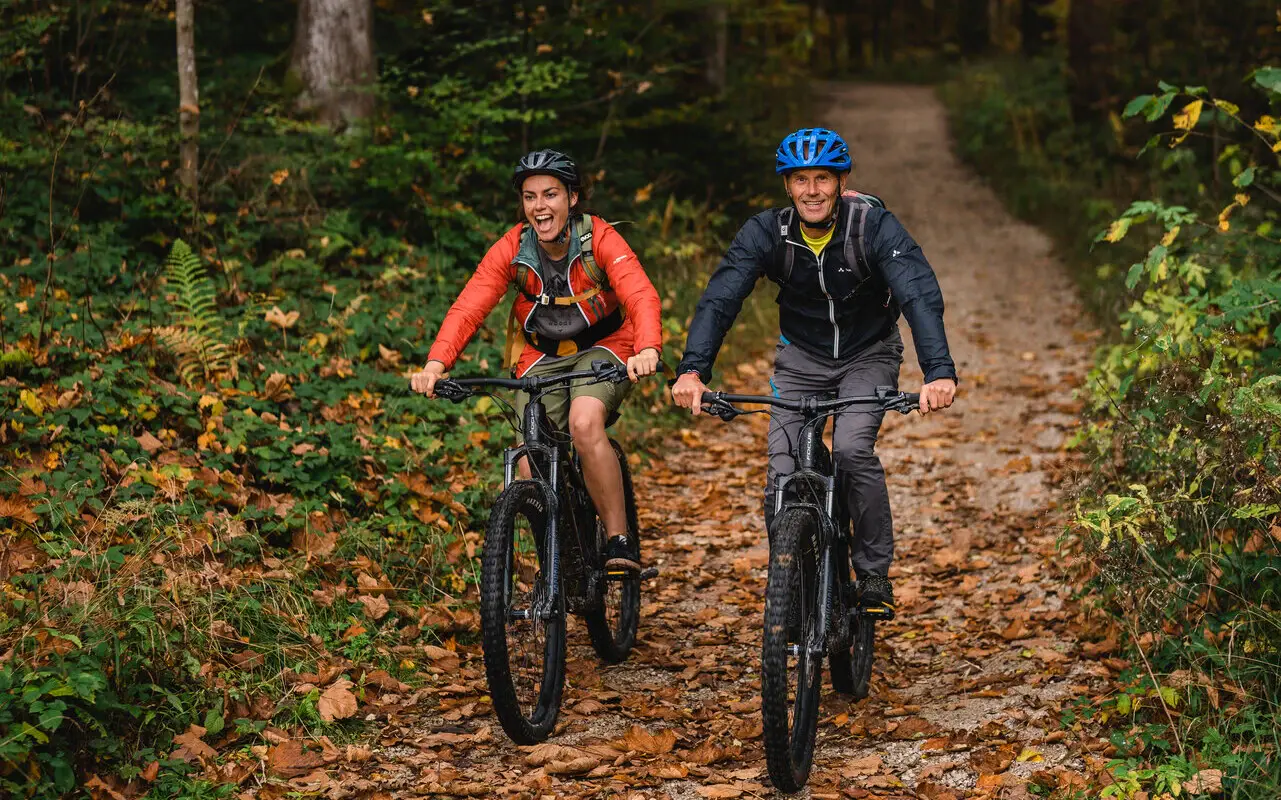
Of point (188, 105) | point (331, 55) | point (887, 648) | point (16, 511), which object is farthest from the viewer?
point (331, 55)

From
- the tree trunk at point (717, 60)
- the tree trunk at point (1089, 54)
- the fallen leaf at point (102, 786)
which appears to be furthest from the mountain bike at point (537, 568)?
the tree trunk at point (1089, 54)

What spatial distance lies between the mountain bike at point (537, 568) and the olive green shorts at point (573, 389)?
76 mm

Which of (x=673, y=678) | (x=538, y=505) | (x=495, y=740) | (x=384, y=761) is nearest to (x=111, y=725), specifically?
A: (x=384, y=761)

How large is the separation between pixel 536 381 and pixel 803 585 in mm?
1430

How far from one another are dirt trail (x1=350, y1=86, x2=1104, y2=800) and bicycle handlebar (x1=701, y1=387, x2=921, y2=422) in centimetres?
149

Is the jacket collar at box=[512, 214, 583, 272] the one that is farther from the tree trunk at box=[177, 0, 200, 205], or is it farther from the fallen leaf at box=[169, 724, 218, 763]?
the tree trunk at box=[177, 0, 200, 205]

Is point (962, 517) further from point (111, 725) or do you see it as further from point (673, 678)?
point (111, 725)

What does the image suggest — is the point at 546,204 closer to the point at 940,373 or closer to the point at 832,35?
the point at 940,373

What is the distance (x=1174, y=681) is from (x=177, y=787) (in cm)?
A: 405

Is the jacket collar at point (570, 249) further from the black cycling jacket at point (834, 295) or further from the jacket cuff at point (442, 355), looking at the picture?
the black cycling jacket at point (834, 295)

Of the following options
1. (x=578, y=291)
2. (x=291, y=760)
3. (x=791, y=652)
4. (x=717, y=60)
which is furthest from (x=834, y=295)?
(x=717, y=60)

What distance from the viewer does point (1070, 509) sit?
726cm

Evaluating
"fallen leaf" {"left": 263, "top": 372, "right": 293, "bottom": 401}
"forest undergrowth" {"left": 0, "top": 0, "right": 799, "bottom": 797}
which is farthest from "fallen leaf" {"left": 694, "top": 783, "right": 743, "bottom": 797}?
"fallen leaf" {"left": 263, "top": 372, "right": 293, "bottom": 401}

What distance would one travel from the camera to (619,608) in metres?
6.15
